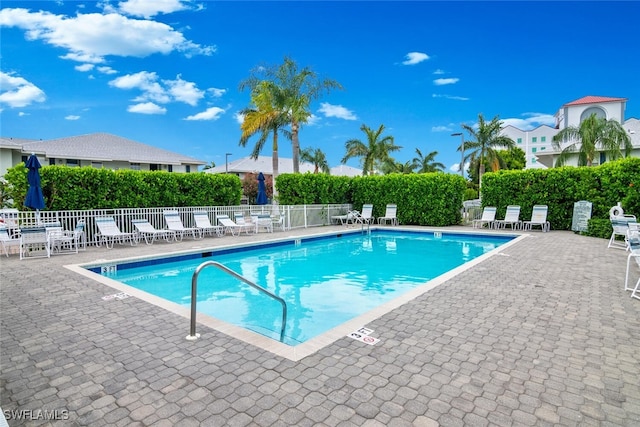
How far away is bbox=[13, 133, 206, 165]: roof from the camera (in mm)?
24891

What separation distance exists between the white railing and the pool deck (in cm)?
666

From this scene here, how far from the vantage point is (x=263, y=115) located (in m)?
23.8

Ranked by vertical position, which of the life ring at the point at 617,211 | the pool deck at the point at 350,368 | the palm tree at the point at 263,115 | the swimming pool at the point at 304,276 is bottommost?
the swimming pool at the point at 304,276

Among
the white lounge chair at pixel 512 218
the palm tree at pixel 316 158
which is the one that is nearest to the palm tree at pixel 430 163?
the palm tree at pixel 316 158

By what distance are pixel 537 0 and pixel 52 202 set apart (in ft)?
75.8

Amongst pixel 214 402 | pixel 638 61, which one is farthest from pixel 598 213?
pixel 638 61

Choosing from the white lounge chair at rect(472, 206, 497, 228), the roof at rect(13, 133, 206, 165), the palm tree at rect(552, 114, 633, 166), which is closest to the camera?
the white lounge chair at rect(472, 206, 497, 228)

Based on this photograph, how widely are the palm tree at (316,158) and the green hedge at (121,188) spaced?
28844 mm

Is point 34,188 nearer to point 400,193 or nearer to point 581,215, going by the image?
point 400,193

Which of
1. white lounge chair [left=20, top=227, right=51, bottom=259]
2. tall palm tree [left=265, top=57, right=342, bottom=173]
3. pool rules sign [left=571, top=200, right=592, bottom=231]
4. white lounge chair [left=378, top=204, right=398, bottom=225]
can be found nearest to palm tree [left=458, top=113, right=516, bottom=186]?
tall palm tree [left=265, top=57, right=342, bottom=173]

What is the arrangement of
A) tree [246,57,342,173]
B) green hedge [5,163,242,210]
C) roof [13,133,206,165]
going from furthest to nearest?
roof [13,133,206,165] → tree [246,57,342,173] → green hedge [5,163,242,210]

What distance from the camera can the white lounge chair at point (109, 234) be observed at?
11228 mm

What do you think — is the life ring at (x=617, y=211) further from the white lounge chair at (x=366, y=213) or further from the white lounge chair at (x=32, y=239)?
the white lounge chair at (x=32, y=239)

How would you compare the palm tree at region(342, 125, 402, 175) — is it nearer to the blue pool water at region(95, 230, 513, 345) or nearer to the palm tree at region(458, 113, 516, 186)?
the palm tree at region(458, 113, 516, 186)
